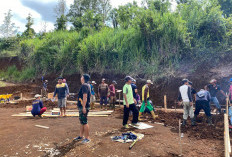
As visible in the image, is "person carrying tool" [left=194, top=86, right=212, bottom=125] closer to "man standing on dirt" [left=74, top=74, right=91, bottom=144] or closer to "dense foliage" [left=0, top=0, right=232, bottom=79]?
"man standing on dirt" [left=74, top=74, right=91, bottom=144]

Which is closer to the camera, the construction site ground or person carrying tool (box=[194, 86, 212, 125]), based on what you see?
the construction site ground

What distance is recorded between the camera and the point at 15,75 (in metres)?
24.7

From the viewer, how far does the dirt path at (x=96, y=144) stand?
416cm

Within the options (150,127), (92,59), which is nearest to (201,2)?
(92,59)

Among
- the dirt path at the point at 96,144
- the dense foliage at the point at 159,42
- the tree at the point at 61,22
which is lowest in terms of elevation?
the dirt path at the point at 96,144

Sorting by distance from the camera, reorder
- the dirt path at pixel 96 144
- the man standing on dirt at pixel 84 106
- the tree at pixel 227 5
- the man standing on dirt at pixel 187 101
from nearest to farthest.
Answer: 1. the dirt path at pixel 96 144
2. the man standing on dirt at pixel 84 106
3. the man standing on dirt at pixel 187 101
4. the tree at pixel 227 5

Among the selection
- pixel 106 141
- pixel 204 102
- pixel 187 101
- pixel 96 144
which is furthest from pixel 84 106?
pixel 204 102

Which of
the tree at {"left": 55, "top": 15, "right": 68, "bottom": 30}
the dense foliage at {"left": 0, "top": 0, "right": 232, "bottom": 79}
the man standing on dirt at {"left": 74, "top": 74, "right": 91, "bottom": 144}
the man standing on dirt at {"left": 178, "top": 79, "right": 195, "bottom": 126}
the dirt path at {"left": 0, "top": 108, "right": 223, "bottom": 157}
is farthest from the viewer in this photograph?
the tree at {"left": 55, "top": 15, "right": 68, "bottom": 30}

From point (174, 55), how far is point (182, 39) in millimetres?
1250

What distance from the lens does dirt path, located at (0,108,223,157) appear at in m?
4.16

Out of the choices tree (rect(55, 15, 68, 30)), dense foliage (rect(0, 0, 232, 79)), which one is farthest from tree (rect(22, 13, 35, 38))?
dense foliage (rect(0, 0, 232, 79))

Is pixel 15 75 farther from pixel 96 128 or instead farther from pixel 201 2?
pixel 201 2

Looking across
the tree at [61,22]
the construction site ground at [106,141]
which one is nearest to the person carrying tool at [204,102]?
the construction site ground at [106,141]

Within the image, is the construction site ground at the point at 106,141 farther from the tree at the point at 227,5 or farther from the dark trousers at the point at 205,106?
the tree at the point at 227,5
